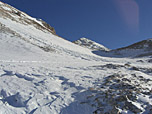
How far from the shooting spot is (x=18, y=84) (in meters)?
A: 5.05

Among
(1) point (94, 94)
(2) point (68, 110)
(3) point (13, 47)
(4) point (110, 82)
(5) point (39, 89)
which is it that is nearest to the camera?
(2) point (68, 110)

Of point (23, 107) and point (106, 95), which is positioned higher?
point (106, 95)

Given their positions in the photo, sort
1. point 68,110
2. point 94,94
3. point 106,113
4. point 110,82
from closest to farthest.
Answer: point 106,113 < point 68,110 < point 94,94 < point 110,82

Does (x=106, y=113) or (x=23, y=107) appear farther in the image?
(x=23, y=107)

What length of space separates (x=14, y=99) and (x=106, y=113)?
3.34 meters

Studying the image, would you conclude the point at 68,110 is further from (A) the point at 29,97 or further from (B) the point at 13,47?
(B) the point at 13,47

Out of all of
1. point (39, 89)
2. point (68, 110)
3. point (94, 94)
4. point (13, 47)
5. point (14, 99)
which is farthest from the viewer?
point (13, 47)

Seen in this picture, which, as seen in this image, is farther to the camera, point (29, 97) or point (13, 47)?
point (13, 47)

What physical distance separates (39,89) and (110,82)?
3398 millimetres

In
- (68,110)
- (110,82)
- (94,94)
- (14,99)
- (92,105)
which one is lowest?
(14,99)

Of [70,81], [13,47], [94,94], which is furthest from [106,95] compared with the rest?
[13,47]

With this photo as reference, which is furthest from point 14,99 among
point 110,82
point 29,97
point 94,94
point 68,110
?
point 110,82

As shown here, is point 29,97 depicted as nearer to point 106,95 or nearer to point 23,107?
point 23,107

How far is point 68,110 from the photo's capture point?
3.73 meters
